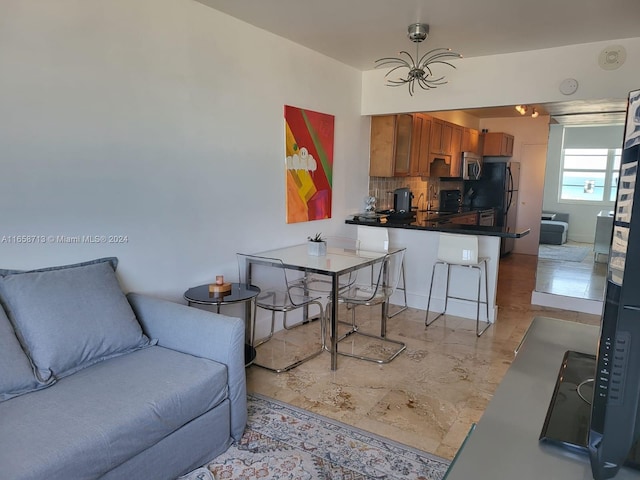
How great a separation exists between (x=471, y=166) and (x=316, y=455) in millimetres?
6015

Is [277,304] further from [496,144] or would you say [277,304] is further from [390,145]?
[496,144]

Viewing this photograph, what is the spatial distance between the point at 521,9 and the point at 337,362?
9.19 feet

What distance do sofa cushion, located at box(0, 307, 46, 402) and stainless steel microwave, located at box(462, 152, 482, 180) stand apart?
21.1 ft

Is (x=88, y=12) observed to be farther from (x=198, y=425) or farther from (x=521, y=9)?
(x=521, y=9)

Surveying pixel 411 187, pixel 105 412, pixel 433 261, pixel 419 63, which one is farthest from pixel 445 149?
pixel 105 412

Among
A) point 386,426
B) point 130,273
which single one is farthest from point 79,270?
point 386,426

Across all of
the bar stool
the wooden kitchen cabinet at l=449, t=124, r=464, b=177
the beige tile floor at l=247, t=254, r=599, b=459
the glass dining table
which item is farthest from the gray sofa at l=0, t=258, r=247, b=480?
the wooden kitchen cabinet at l=449, t=124, r=464, b=177

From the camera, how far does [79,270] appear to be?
93.0 inches

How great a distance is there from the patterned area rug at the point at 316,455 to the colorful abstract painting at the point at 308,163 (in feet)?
6.56

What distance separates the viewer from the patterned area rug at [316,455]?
210 cm

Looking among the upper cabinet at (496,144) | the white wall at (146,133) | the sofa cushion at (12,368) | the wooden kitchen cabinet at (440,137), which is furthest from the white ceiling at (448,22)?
the upper cabinet at (496,144)

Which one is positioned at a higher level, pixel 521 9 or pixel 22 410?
pixel 521 9

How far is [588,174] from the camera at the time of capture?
4.93 m

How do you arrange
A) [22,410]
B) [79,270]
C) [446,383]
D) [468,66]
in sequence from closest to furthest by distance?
[22,410]
[79,270]
[446,383]
[468,66]
